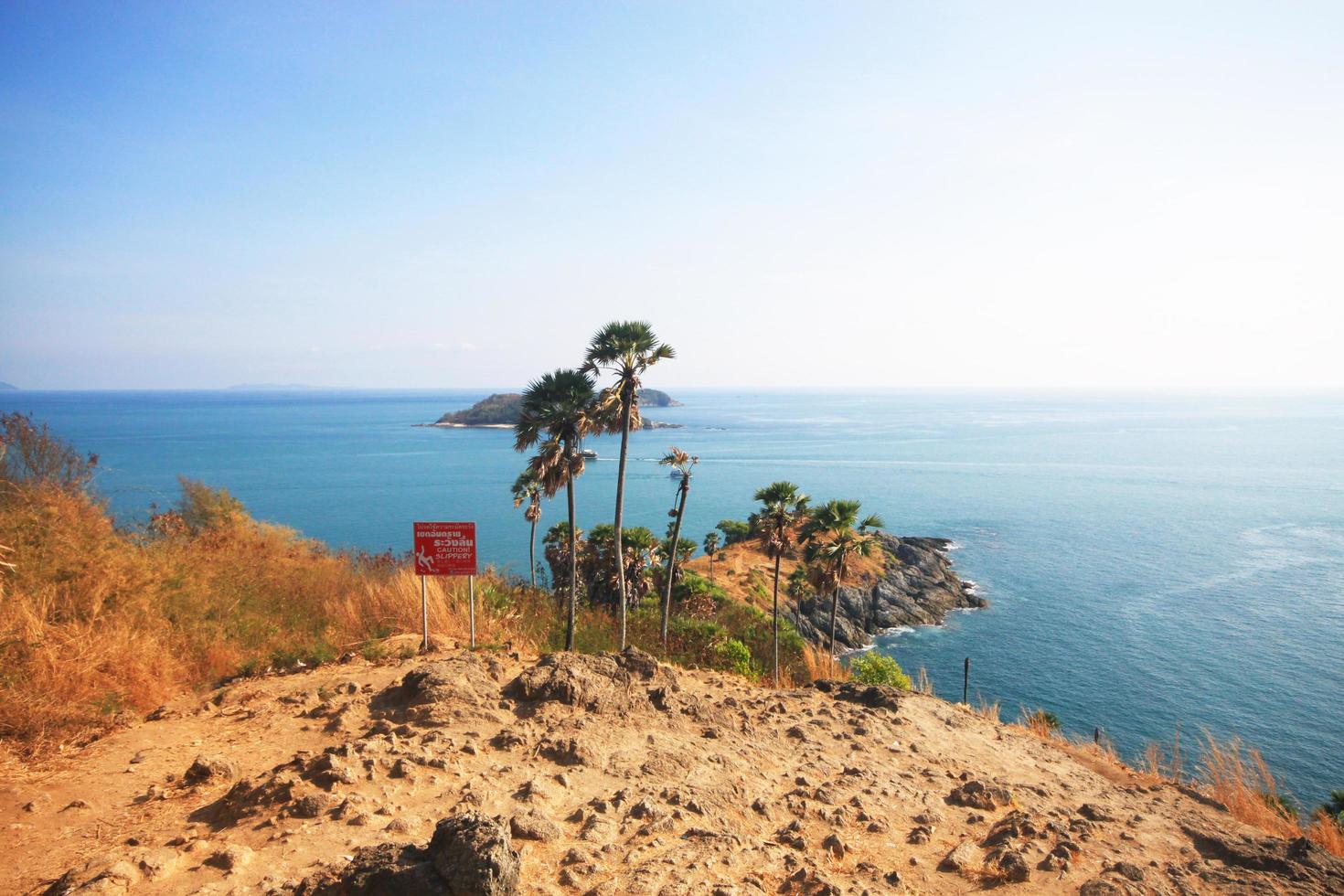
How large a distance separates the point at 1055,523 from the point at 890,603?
36.0 meters

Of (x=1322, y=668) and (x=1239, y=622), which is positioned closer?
(x=1322, y=668)

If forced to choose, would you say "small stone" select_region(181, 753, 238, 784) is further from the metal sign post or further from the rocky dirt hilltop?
the metal sign post

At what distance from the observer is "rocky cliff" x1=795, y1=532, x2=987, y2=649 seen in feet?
163

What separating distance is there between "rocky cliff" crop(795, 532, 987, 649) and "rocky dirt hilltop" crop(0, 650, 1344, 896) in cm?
4047

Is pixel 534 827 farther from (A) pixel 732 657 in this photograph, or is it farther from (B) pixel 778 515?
(B) pixel 778 515

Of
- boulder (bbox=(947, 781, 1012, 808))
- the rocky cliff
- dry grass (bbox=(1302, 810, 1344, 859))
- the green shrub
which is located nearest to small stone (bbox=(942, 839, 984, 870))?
boulder (bbox=(947, 781, 1012, 808))

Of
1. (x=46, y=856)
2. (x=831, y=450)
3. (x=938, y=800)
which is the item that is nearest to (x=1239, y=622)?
(x=938, y=800)

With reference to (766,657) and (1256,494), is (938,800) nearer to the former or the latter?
(766,657)

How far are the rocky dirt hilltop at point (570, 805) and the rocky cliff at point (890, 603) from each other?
133 ft

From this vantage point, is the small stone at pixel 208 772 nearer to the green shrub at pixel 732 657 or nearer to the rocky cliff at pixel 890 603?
the green shrub at pixel 732 657

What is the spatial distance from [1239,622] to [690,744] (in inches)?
2231

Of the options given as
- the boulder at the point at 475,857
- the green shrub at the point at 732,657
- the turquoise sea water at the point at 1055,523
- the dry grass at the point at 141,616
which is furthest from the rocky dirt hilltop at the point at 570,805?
the turquoise sea water at the point at 1055,523

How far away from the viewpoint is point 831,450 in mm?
137625

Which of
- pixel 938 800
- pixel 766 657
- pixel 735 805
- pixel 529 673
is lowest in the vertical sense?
pixel 766 657
